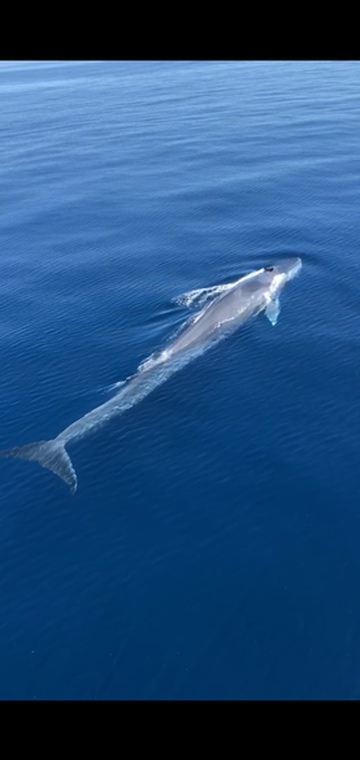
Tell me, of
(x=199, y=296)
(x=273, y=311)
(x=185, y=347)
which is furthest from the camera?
(x=199, y=296)

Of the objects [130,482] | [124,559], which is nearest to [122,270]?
[130,482]

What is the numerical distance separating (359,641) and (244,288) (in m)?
41.3

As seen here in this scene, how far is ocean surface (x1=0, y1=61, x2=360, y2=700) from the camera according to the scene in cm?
3662

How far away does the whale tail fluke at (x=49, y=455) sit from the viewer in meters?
47.1

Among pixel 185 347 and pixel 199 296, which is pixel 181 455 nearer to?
pixel 185 347

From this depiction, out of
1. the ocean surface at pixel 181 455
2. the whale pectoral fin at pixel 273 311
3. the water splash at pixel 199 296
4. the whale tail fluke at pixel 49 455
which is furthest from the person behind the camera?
the water splash at pixel 199 296

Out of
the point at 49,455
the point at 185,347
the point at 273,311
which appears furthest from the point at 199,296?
the point at 49,455

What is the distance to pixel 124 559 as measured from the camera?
4206cm

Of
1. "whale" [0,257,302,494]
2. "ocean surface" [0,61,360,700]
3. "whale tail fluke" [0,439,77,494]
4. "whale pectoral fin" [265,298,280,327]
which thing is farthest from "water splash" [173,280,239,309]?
"whale tail fluke" [0,439,77,494]

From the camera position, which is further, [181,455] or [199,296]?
[199,296]

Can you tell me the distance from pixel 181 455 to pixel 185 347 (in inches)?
556

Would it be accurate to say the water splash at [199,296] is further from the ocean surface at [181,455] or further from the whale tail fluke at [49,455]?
the whale tail fluke at [49,455]

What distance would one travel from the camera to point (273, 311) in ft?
224

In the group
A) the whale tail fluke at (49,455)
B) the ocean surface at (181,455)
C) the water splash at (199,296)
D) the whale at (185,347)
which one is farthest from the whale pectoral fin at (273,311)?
the whale tail fluke at (49,455)
